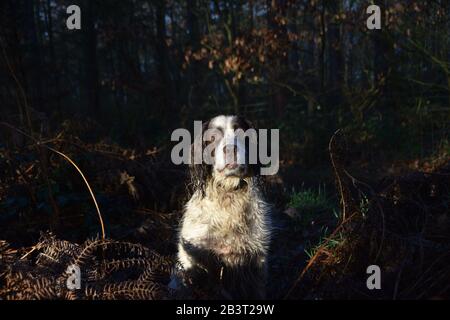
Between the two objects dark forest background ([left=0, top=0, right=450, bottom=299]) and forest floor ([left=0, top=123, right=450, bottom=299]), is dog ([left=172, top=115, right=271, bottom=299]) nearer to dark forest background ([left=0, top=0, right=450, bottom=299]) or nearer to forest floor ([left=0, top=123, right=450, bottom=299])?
forest floor ([left=0, top=123, right=450, bottom=299])

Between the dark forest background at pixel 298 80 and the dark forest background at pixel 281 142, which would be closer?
the dark forest background at pixel 281 142

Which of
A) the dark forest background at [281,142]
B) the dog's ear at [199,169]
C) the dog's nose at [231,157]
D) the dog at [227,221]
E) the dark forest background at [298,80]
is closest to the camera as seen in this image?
A: the dark forest background at [281,142]

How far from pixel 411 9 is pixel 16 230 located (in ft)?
23.6

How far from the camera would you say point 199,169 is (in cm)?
368

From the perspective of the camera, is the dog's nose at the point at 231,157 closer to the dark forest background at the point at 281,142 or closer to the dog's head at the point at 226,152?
the dog's head at the point at 226,152

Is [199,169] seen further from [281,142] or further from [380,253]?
[281,142]

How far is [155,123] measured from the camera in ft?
33.4

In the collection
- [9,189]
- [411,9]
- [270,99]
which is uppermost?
[411,9]

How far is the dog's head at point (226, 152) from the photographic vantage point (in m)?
3.25

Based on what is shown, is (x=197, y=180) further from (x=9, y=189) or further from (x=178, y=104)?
(x=178, y=104)

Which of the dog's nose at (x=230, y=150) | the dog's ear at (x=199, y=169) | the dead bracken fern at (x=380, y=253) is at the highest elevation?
the dog's nose at (x=230, y=150)

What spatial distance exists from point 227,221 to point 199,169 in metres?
0.51

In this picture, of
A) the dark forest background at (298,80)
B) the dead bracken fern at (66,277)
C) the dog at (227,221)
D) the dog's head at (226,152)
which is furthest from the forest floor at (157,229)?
the dark forest background at (298,80)
